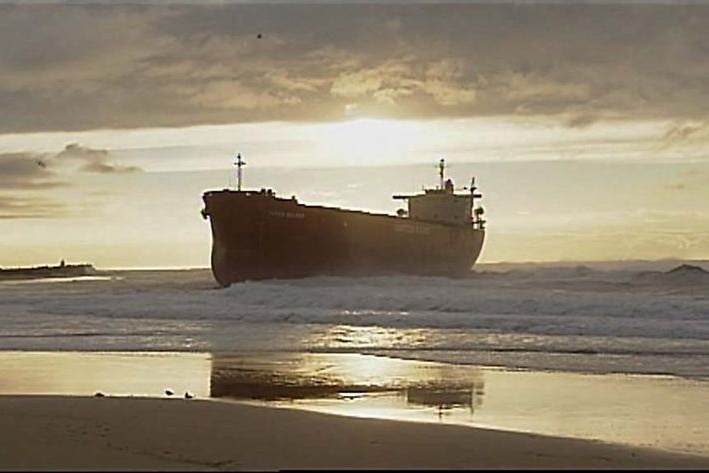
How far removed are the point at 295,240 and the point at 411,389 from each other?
25138 millimetres

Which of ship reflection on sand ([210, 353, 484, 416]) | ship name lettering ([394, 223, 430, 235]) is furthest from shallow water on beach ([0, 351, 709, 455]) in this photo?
ship name lettering ([394, 223, 430, 235])

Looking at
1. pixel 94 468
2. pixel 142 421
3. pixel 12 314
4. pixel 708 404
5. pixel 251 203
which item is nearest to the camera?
pixel 94 468

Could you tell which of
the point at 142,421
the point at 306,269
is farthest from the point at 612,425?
the point at 306,269

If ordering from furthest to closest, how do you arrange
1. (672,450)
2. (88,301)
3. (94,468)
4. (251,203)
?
1. (251,203)
2. (88,301)
3. (672,450)
4. (94,468)

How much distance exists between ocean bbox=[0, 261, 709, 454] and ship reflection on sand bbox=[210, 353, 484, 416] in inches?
0.9

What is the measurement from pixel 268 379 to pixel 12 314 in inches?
593

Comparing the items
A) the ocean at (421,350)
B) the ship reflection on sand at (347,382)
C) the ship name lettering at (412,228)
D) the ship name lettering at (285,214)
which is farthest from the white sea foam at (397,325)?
the ship name lettering at (412,228)

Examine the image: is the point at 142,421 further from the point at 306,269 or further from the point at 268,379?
the point at 306,269

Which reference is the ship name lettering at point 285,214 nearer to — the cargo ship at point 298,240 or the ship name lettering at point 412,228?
the cargo ship at point 298,240

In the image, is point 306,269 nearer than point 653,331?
No

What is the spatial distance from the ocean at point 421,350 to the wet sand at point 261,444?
775 mm

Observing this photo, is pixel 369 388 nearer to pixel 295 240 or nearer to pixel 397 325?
pixel 397 325

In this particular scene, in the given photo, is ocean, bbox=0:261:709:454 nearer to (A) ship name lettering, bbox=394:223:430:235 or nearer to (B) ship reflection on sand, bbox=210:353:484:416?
(B) ship reflection on sand, bbox=210:353:484:416

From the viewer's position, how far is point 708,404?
8.89 meters
